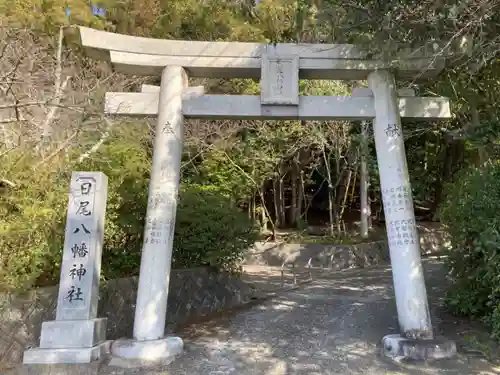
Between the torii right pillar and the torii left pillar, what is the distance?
101 inches

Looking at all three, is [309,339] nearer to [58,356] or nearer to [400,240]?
[400,240]

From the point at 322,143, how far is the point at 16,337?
1141 centimetres

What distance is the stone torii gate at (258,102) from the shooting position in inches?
213

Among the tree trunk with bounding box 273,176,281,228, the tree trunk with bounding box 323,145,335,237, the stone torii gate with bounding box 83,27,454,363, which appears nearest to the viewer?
the stone torii gate with bounding box 83,27,454,363

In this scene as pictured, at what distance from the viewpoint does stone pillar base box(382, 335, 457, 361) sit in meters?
4.79

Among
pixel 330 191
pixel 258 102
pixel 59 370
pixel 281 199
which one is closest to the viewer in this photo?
pixel 59 370

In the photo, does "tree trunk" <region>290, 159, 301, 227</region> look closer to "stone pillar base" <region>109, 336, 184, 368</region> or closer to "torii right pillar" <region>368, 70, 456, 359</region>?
"torii right pillar" <region>368, 70, 456, 359</region>

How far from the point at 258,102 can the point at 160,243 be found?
2.21 metres

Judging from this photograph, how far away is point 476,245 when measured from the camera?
527 centimetres

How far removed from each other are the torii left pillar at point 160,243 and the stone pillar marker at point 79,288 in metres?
0.39

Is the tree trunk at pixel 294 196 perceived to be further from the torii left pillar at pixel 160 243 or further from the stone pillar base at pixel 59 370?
the stone pillar base at pixel 59 370

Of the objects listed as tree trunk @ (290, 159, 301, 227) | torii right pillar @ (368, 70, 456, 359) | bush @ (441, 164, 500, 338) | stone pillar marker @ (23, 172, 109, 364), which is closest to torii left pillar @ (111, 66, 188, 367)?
stone pillar marker @ (23, 172, 109, 364)

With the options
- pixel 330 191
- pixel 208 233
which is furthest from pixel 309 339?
pixel 330 191

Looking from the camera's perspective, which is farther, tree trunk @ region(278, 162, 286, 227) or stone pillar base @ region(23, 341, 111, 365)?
tree trunk @ region(278, 162, 286, 227)
